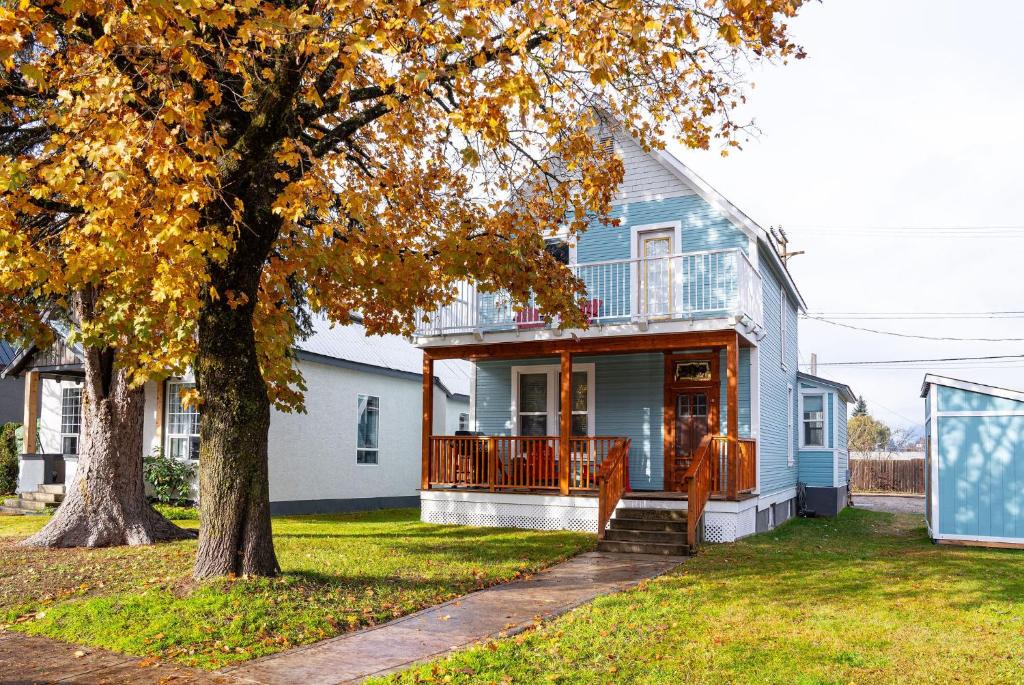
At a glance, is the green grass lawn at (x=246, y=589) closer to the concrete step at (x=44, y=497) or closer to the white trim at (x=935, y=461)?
the concrete step at (x=44, y=497)

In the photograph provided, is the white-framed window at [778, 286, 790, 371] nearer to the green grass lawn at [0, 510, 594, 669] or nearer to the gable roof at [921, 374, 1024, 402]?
the gable roof at [921, 374, 1024, 402]

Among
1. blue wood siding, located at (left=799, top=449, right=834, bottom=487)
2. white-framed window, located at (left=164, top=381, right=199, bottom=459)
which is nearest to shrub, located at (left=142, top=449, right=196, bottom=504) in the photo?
white-framed window, located at (left=164, top=381, right=199, bottom=459)

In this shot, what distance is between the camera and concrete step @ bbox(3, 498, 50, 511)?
66.1ft

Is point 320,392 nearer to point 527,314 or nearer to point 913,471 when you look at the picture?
point 527,314

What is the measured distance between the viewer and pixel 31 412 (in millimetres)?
22438

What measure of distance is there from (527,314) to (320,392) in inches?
260

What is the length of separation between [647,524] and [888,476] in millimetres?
28086

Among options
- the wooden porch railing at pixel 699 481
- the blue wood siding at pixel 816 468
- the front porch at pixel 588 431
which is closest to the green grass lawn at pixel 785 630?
the wooden porch railing at pixel 699 481

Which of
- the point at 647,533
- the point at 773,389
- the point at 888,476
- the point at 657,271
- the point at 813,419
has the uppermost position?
the point at 657,271

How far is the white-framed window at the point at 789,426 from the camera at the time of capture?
68.8 feet

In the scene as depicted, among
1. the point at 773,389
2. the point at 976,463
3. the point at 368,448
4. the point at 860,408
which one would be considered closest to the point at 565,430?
the point at 773,389

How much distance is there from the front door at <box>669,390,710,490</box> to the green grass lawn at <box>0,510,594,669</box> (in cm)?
299

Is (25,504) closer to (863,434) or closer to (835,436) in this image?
(835,436)

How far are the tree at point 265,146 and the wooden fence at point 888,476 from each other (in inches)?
1181
